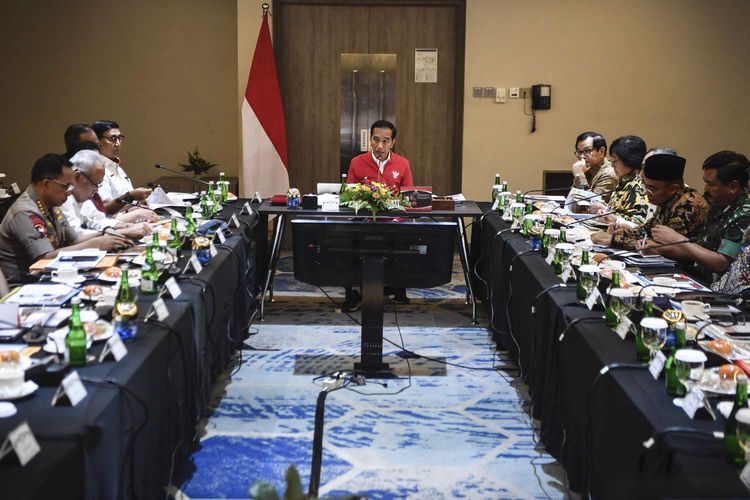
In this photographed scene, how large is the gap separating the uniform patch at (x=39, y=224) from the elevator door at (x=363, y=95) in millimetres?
4087

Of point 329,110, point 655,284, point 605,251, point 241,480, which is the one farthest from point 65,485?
point 329,110

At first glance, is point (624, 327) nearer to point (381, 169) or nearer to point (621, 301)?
point (621, 301)

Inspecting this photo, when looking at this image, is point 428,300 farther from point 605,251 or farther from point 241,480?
point 241,480

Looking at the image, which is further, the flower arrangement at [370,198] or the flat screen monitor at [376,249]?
the flower arrangement at [370,198]

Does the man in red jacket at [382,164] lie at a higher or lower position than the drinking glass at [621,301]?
higher

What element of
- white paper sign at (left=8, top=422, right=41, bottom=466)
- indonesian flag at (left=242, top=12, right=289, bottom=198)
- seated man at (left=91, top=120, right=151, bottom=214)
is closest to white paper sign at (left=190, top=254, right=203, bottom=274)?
seated man at (left=91, top=120, right=151, bottom=214)

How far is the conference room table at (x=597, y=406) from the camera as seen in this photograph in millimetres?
2301

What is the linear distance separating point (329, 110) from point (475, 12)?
1457 mm

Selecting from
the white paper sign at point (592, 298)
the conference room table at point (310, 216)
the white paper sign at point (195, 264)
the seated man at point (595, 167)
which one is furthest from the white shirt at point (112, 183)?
the white paper sign at point (592, 298)

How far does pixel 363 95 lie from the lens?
317 inches

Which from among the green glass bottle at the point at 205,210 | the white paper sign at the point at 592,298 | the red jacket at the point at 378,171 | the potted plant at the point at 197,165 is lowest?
the white paper sign at the point at 592,298

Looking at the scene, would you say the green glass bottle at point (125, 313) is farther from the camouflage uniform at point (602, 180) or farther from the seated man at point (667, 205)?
the camouflage uniform at point (602, 180)

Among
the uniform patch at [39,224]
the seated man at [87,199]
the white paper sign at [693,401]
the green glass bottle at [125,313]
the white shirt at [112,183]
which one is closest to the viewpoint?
the white paper sign at [693,401]

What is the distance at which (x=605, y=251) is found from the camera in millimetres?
4648
